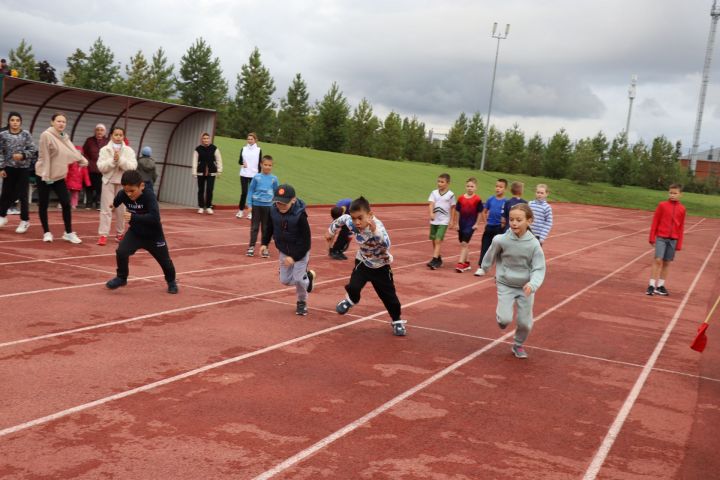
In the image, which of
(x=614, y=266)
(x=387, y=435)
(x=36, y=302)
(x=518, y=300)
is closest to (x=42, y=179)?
(x=36, y=302)

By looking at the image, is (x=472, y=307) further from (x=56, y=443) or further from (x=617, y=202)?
(x=617, y=202)

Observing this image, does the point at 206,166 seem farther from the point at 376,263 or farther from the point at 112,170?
the point at 376,263

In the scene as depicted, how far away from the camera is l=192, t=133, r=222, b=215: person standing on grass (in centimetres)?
2036

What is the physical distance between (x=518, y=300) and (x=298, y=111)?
6770 cm

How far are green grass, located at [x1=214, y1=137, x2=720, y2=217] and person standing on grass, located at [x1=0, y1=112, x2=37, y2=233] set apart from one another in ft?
35.3

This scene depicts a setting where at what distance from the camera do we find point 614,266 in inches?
717

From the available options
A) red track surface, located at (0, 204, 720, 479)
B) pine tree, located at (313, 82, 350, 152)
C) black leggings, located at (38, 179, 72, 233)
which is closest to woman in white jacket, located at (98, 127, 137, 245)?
black leggings, located at (38, 179, 72, 233)

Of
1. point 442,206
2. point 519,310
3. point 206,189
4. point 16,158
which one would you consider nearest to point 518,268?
point 519,310

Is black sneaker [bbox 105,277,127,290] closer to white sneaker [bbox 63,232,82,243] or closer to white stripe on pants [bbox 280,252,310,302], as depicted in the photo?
white stripe on pants [bbox 280,252,310,302]

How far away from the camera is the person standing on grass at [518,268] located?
7.89 metres

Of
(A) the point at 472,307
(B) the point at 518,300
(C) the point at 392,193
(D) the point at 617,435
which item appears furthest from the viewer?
(C) the point at 392,193

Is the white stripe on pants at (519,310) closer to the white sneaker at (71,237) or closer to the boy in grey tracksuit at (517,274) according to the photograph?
the boy in grey tracksuit at (517,274)

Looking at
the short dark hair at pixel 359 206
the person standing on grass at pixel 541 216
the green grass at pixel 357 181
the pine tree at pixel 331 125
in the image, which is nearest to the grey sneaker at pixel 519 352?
the short dark hair at pixel 359 206

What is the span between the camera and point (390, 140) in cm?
7300
